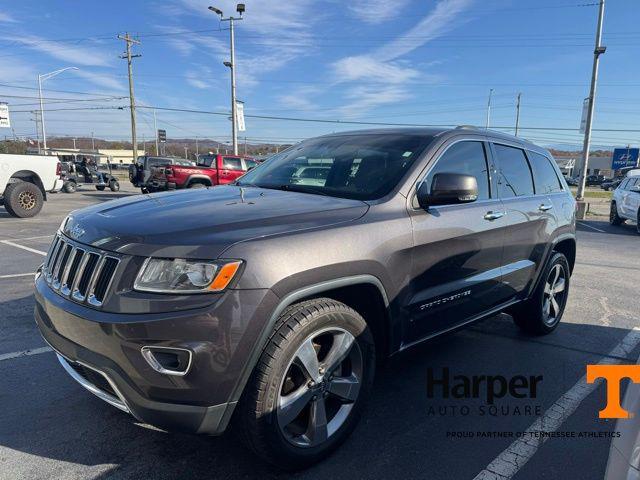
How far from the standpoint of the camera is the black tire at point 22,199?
11.7 m

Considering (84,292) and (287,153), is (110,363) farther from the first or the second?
(287,153)

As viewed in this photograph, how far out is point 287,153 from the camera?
4.10 m

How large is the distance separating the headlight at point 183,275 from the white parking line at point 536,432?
1.73 meters

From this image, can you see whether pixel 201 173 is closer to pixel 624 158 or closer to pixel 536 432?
pixel 536 432

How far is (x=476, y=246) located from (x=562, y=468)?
1.46 meters

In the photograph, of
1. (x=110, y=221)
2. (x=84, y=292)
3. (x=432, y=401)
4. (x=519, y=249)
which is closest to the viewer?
(x=84, y=292)

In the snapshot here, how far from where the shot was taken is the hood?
83.8 inches

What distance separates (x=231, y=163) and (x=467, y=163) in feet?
58.8

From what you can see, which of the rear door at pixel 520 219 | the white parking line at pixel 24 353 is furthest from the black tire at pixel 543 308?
the white parking line at pixel 24 353

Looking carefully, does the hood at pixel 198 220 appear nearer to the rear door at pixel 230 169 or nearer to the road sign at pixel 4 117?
the rear door at pixel 230 169

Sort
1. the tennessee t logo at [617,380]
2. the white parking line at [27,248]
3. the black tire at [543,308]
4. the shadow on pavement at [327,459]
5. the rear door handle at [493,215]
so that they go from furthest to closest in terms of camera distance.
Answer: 1. the white parking line at [27,248]
2. the black tire at [543,308]
3. the rear door handle at [493,215]
4. the shadow on pavement at [327,459]
5. the tennessee t logo at [617,380]

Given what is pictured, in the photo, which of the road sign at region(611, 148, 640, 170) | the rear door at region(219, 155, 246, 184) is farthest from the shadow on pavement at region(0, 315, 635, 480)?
the road sign at region(611, 148, 640, 170)

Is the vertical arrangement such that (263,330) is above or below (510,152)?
below

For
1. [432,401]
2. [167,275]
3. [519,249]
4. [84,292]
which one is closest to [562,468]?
[432,401]
